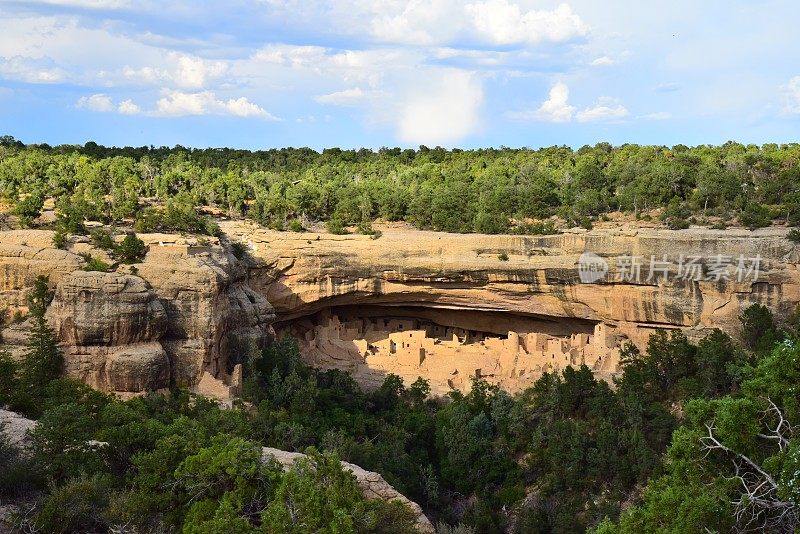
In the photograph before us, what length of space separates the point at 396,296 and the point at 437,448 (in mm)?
8014

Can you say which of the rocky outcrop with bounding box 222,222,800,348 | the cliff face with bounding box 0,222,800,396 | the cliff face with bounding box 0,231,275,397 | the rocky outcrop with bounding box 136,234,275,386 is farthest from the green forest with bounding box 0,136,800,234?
the rocky outcrop with bounding box 136,234,275,386

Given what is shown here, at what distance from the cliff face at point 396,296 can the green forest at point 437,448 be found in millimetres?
949

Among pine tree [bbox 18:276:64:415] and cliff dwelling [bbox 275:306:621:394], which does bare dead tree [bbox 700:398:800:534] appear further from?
cliff dwelling [bbox 275:306:621:394]

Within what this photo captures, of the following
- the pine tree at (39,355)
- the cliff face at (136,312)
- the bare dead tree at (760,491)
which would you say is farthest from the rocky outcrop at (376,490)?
the cliff face at (136,312)

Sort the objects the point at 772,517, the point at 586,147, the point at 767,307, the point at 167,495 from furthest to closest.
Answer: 1. the point at 586,147
2. the point at 767,307
3. the point at 167,495
4. the point at 772,517

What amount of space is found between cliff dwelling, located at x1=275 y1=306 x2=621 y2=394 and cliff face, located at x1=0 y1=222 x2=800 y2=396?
0.05m

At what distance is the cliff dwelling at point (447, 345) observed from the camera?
82.1ft

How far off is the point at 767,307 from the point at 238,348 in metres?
14.7

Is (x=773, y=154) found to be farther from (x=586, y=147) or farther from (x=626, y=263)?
(x=626, y=263)

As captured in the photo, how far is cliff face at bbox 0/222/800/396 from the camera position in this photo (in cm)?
2042

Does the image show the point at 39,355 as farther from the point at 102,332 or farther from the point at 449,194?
the point at 449,194

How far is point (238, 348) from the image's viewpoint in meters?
23.5

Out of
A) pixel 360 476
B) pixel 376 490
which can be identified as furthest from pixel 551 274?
pixel 376 490

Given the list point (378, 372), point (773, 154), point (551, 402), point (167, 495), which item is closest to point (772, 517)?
point (167, 495)
